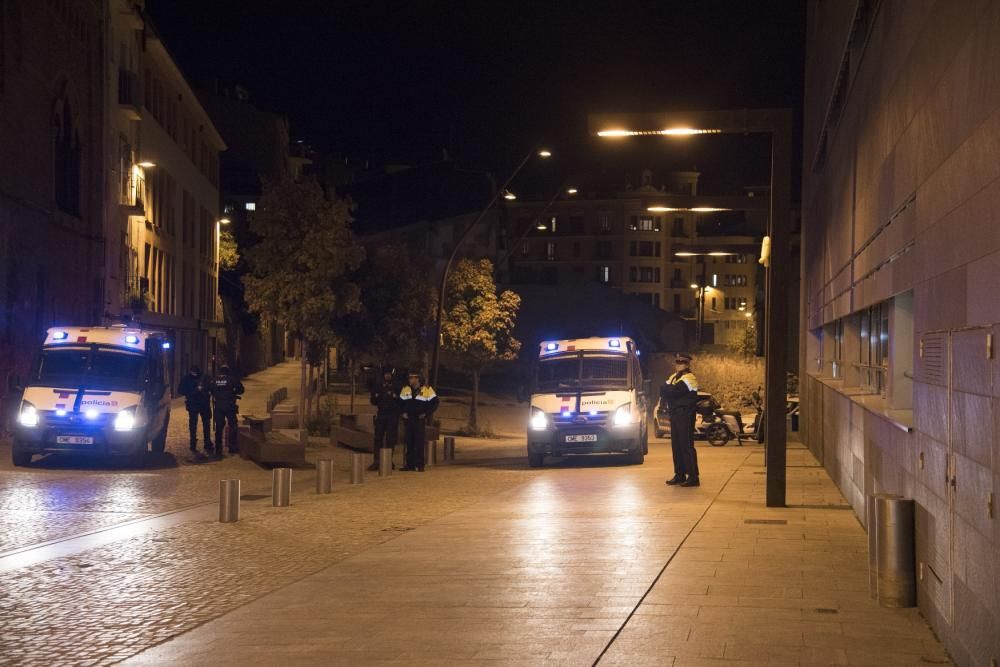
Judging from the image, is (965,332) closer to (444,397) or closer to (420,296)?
(420,296)

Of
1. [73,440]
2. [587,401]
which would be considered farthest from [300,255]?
[73,440]

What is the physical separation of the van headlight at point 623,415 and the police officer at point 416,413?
3.36 metres

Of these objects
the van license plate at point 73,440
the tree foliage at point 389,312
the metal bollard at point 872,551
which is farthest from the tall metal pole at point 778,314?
the tree foliage at point 389,312

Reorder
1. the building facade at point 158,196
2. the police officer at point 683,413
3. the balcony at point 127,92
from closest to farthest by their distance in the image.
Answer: the police officer at point 683,413, the balcony at point 127,92, the building facade at point 158,196

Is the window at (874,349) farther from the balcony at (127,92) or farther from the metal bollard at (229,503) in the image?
the balcony at (127,92)

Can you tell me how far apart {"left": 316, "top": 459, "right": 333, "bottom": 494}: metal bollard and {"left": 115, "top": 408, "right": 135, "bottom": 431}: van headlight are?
16.2ft

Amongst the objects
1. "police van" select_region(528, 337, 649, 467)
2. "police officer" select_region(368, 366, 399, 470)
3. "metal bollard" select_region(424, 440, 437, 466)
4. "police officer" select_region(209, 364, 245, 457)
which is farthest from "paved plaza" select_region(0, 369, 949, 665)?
"metal bollard" select_region(424, 440, 437, 466)

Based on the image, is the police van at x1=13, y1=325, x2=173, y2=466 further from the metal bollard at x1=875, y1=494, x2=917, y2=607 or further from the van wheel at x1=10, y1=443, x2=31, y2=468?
the metal bollard at x1=875, y1=494, x2=917, y2=607

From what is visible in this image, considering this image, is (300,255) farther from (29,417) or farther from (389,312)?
(29,417)

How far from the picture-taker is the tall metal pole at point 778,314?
1585cm

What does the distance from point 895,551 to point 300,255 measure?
929 inches

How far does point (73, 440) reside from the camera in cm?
2158

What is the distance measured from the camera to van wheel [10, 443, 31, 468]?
2184 cm

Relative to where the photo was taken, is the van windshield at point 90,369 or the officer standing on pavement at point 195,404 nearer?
the van windshield at point 90,369
